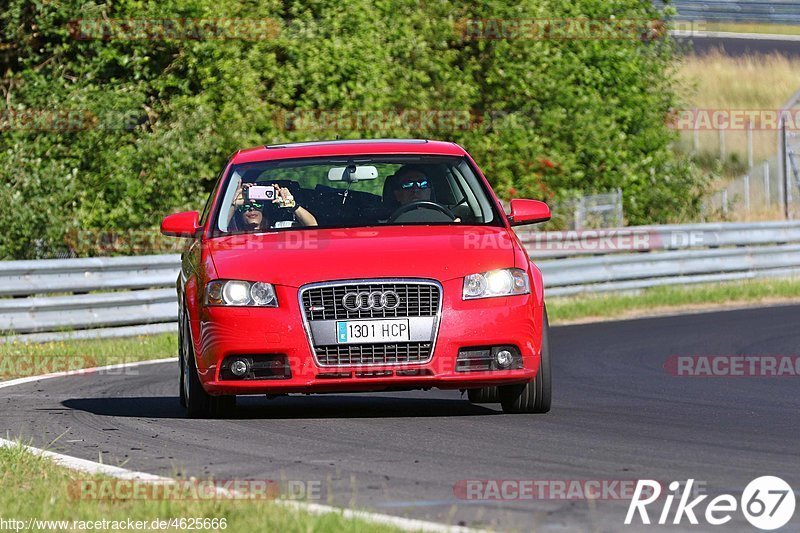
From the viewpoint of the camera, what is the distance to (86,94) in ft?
75.2

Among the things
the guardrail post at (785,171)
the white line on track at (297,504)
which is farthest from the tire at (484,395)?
the guardrail post at (785,171)

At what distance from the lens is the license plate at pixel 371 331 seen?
856 cm

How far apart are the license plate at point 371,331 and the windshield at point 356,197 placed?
103 cm

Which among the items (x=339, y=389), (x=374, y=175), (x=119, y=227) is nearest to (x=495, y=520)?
(x=339, y=389)

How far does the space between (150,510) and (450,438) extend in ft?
8.39

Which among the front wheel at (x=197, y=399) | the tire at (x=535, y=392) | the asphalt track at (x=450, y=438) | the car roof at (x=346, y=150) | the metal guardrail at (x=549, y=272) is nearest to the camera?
the asphalt track at (x=450, y=438)

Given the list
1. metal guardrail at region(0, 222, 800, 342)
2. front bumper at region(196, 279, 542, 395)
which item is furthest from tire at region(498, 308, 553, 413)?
metal guardrail at region(0, 222, 800, 342)

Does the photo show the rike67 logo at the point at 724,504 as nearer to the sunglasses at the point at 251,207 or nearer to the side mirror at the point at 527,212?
the side mirror at the point at 527,212

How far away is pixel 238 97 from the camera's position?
2320cm

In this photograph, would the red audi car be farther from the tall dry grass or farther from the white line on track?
the tall dry grass

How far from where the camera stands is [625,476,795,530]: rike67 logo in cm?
553

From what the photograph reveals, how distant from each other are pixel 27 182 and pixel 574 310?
734 cm

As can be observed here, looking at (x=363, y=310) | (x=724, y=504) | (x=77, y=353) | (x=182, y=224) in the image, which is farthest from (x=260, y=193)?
(x=77, y=353)

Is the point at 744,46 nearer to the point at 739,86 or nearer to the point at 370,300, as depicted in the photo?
the point at 739,86
